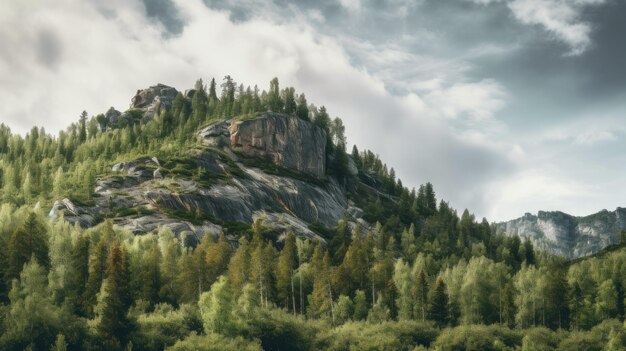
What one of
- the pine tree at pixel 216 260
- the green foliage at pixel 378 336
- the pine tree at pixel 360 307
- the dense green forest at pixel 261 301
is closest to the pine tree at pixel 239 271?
the dense green forest at pixel 261 301

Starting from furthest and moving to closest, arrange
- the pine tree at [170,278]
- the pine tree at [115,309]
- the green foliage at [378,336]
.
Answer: the pine tree at [170,278], the green foliage at [378,336], the pine tree at [115,309]

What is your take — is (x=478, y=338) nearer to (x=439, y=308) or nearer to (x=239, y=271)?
(x=439, y=308)

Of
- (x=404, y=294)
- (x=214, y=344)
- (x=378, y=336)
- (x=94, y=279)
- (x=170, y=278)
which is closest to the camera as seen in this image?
(x=214, y=344)

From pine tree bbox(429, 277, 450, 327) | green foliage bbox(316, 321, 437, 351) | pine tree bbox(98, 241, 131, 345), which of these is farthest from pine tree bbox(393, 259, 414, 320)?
pine tree bbox(98, 241, 131, 345)

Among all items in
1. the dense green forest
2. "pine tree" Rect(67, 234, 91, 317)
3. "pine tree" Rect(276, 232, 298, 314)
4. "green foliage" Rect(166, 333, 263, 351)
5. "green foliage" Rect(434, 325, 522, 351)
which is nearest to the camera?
"green foliage" Rect(166, 333, 263, 351)

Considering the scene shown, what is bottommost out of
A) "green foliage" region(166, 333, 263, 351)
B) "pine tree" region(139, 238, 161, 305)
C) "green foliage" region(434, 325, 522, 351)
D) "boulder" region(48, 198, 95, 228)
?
"green foliage" region(434, 325, 522, 351)

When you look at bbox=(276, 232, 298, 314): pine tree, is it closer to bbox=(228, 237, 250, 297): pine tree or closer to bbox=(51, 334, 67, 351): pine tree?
bbox=(228, 237, 250, 297): pine tree

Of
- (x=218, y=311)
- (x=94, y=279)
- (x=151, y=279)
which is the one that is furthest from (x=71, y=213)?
(x=218, y=311)

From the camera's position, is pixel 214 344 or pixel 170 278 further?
pixel 170 278

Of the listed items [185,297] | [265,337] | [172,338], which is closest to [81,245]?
[185,297]

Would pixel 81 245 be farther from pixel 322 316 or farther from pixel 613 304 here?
pixel 613 304

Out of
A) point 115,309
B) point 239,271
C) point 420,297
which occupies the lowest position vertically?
point 420,297

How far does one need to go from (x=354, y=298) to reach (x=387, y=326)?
15227mm

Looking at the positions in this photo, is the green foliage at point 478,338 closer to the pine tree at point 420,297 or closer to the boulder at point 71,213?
the pine tree at point 420,297
